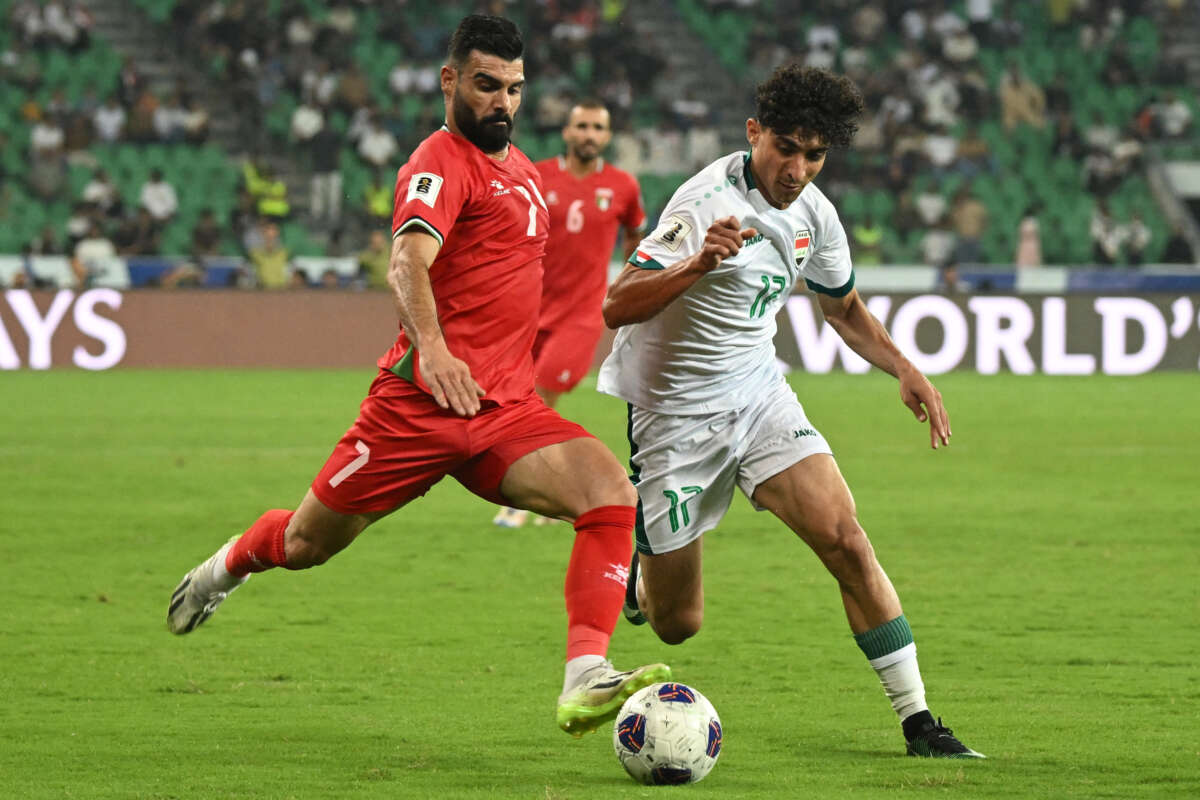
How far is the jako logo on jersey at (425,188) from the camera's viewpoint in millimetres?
4840

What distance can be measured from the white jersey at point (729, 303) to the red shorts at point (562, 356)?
422 centimetres

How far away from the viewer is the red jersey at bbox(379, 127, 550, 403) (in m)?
4.98

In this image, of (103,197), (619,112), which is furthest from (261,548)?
(619,112)

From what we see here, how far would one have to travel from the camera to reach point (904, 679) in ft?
15.7

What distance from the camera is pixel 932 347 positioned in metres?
19.5

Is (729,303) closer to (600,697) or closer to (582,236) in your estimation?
(600,697)

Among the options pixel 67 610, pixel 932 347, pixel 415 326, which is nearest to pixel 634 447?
pixel 415 326

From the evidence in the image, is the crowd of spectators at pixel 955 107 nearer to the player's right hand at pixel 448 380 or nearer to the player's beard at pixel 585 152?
the player's beard at pixel 585 152

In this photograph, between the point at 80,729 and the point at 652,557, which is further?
the point at 652,557

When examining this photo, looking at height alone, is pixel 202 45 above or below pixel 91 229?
above

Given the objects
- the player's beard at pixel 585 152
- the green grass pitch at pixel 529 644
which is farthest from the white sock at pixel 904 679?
the player's beard at pixel 585 152

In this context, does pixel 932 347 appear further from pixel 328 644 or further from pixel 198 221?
pixel 328 644

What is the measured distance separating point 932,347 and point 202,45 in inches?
466

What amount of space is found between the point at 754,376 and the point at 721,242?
973 millimetres
